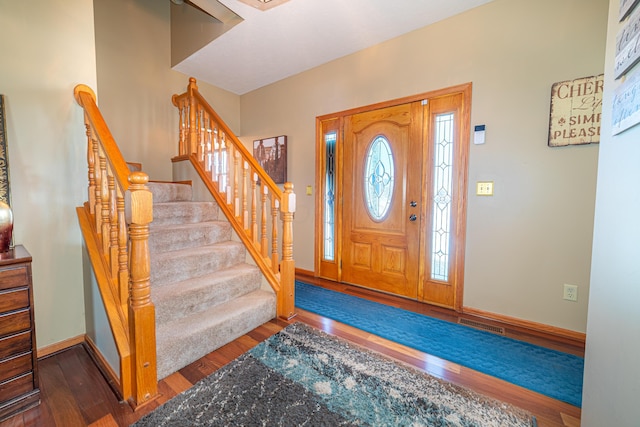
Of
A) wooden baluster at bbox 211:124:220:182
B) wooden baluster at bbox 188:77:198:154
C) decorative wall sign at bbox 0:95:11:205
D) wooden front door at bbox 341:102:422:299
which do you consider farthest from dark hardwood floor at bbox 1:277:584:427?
wooden baluster at bbox 188:77:198:154

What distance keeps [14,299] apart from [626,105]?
2.63m

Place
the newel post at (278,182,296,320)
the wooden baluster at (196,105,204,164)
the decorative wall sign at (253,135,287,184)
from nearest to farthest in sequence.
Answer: the newel post at (278,182,296,320), the wooden baluster at (196,105,204,164), the decorative wall sign at (253,135,287,184)

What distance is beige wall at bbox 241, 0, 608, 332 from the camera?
1.87 metres

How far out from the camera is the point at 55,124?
66.7 inches

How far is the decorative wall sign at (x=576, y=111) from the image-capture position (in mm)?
1781

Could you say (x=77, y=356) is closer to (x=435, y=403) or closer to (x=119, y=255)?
(x=119, y=255)

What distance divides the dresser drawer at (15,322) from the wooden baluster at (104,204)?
1.42 ft

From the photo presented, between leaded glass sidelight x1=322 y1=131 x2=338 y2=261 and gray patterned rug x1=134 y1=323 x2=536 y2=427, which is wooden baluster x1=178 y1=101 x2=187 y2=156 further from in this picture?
gray patterned rug x1=134 y1=323 x2=536 y2=427

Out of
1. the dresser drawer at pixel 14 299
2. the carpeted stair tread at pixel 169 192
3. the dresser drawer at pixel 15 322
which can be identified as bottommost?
the dresser drawer at pixel 15 322

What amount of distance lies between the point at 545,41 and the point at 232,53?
3.06 m

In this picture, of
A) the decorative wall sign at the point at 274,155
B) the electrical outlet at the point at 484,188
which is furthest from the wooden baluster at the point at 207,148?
the electrical outlet at the point at 484,188

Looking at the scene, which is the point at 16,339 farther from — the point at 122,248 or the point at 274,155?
the point at 274,155

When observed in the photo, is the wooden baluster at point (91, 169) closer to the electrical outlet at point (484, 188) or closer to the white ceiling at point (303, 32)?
the white ceiling at point (303, 32)

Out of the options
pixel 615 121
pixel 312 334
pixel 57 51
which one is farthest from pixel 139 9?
pixel 615 121
